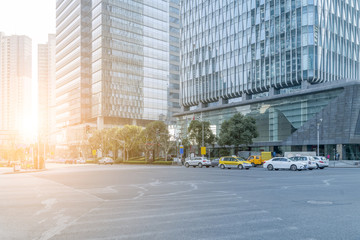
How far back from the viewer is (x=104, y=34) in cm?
12100

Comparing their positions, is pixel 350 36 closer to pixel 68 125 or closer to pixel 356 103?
pixel 356 103

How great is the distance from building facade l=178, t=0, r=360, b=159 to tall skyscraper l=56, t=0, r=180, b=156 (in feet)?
122

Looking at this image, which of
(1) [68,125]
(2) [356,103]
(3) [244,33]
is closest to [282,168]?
(2) [356,103]

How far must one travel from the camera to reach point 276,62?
244 ft

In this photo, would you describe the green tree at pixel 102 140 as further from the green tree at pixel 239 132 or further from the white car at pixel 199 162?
the white car at pixel 199 162

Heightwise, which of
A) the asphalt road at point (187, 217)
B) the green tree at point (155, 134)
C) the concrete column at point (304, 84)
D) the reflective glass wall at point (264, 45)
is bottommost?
the asphalt road at point (187, 217)

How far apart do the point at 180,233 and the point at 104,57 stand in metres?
119

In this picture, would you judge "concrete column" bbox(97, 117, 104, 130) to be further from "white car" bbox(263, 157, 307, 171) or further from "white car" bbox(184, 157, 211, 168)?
"white car" bbox(263, 157, 307, 171)

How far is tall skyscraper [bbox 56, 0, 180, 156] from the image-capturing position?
122 meters

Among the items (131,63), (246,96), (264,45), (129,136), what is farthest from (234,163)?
(131,63)

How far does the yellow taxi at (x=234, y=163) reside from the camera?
4338 centimetres

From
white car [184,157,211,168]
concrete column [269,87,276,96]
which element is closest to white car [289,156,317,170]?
white car [184,157,211,168]

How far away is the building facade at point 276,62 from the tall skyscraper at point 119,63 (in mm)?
37108

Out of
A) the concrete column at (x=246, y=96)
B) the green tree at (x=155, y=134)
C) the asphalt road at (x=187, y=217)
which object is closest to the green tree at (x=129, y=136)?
the green tree at (x=155, y=134)
